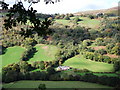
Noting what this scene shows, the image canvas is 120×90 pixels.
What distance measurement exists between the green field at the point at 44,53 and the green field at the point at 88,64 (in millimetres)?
4726

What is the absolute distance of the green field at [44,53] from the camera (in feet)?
143

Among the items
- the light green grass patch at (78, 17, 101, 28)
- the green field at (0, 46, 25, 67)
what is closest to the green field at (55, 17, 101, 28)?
the light green grass patch at (78, 17, 101, 28)

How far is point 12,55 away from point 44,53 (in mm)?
7304

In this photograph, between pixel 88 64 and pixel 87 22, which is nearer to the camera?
pixel 88 64

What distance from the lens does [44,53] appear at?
4600 cm

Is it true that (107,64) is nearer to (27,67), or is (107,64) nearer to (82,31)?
(27,67)

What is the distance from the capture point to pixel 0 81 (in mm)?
30422

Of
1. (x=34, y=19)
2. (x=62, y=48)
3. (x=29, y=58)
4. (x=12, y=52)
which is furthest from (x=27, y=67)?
(x=34, y=19)

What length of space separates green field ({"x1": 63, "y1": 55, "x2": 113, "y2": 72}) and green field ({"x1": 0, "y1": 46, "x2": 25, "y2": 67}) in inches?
439

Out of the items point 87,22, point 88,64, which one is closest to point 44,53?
point 88,64

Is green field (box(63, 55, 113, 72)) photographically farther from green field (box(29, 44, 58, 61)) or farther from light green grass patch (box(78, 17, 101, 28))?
light green grass patch (box(78, 17, 101, 28))

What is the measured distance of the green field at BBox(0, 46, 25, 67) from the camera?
138ft

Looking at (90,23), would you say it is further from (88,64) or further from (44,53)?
(88,64)

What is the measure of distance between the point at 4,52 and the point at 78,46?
18766 mm
